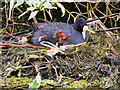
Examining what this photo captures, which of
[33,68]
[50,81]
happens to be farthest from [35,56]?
[50,81]

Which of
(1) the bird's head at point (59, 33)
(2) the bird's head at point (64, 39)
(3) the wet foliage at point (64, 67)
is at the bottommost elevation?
(3) the wet foliage at point (64, 67)

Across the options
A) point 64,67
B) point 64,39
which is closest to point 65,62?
point 64,67

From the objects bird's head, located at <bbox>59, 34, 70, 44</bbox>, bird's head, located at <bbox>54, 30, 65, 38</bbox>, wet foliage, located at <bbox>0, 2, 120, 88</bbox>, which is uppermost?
bird's head, located at <bbox>54, 30, 65, 38</bbox>

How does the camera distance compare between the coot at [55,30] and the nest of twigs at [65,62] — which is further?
the coot at [55,30]

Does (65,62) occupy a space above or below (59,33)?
below

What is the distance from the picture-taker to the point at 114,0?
1240 mm

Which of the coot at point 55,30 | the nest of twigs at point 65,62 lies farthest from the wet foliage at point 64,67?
the coot at point 55,30

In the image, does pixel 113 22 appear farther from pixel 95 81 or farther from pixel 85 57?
pixel 95 81

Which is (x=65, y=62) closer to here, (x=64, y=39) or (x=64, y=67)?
(x=64, y=67)

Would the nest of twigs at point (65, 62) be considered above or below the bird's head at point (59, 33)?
below

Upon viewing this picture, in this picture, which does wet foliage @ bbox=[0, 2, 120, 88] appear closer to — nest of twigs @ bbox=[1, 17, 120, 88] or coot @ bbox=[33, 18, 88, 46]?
nest of twigs @ bbox=[1, 17, 120, 88]

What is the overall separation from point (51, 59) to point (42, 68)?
0.20 ft

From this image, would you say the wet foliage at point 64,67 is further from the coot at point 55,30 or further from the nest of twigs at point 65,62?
the coot at point 55,30

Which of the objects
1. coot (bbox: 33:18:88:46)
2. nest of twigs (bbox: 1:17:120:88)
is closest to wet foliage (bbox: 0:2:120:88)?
nest of twigs (bbox: 1:17:120:88)
